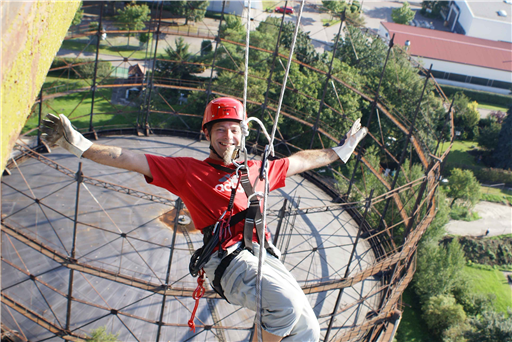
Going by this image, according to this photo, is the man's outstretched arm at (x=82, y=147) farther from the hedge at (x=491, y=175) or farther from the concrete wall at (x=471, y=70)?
the concrete wall at (x=471, y=70)

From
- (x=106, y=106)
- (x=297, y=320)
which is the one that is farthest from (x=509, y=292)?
(x=106, y=106)

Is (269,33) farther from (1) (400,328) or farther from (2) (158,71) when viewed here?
(1) (400,328)

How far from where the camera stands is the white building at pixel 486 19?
53438 mm

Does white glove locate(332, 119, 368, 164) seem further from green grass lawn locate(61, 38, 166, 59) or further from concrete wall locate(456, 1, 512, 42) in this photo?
concrete wall locate(456, 1, 512, 42)

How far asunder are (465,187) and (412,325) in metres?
11.5

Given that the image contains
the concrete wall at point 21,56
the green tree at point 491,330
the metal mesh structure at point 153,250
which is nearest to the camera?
the concrete wall at point 21,56

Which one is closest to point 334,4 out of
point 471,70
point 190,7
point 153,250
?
point 190,7

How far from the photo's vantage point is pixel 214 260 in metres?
5.53

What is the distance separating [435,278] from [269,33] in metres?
22.3

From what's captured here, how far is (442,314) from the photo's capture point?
2172 centimetres

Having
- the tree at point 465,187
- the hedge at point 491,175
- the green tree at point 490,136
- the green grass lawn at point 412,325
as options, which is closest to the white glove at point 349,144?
the green grass lawn at point 412,325

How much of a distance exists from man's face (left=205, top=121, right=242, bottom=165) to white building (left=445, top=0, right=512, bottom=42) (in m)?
56.4

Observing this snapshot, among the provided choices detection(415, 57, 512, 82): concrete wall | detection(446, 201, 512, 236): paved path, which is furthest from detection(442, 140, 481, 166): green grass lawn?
detection(415, 57, 512, 82): concrete wall

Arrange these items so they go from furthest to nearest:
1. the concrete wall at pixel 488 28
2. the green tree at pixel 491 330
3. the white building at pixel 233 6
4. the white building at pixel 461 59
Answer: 1. the concrete wall at pixel 488 28
2. the white building at pixel 233 6
3. the white building at pixel 461 59
4. the green tree at pixel 491 330
